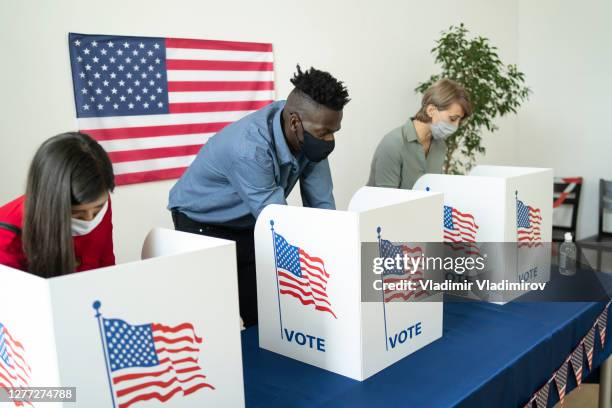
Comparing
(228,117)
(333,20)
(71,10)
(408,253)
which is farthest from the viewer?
(333,20)

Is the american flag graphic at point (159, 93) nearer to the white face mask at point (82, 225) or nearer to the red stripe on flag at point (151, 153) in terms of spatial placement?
the red stripe on flag at point (151, 153)

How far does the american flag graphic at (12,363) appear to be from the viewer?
0.88 m

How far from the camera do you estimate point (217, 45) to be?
9.35 ft

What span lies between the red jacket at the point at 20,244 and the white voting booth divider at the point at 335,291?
0.36 meters

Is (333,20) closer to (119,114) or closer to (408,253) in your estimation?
(119,114)

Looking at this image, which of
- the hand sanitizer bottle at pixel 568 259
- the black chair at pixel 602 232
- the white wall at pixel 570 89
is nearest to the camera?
the hand sanitizer bottle at pixel 568 259

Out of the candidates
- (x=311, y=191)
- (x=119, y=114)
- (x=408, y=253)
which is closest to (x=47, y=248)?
(x=408, y=253)

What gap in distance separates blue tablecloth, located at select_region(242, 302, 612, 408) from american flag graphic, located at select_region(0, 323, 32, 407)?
433 mm

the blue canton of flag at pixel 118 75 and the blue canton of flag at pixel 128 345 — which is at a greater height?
the blue canton of flag at pixel 118 75

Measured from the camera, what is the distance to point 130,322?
879 millimetres

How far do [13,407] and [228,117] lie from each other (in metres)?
2.18

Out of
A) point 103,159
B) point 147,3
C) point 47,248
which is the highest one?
point 147,3

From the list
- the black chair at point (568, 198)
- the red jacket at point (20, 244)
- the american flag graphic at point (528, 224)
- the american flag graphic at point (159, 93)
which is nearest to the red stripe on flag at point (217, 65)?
the american flag graphic at point (159, 93)

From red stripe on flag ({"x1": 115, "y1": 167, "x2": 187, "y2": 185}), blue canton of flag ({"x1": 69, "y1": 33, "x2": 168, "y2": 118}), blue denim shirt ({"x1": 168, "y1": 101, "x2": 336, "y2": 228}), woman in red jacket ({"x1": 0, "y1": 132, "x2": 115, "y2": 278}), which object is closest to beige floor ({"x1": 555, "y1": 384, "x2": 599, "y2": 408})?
blue denim shirt ({"x1": 168, "y1": 101, "x2": 336, "y2": 228})
